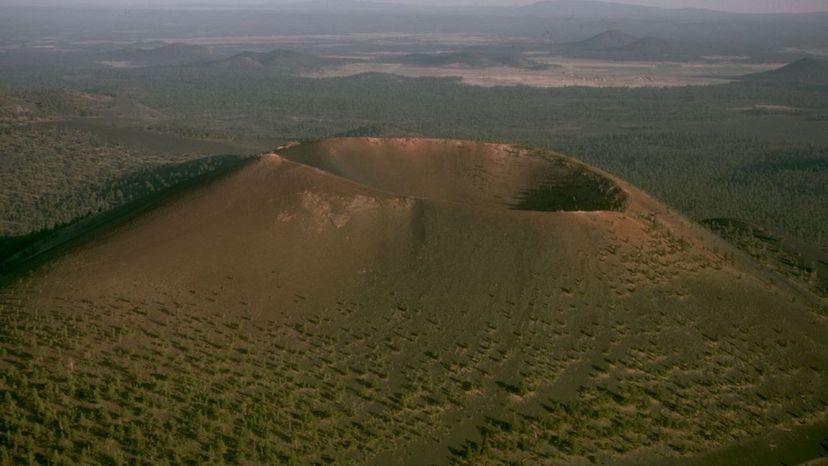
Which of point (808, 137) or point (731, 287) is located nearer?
point (731, 287)

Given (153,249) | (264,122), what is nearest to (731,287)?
(153,249)

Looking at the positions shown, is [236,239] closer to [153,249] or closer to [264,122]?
[153,249]

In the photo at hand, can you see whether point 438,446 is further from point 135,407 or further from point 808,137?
point 808,137

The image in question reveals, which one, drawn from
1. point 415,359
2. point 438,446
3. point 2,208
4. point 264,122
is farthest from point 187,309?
point 264,122

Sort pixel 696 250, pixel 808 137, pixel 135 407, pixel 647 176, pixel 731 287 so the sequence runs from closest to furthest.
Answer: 1. pixel 135 407
2. pixel 731 287
3. pixel 696 250
4. pixel 647 176
5. pixel 808 137

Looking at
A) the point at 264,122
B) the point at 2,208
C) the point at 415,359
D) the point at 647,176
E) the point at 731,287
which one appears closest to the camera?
the point at 415,359

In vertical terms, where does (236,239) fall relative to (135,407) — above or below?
above
